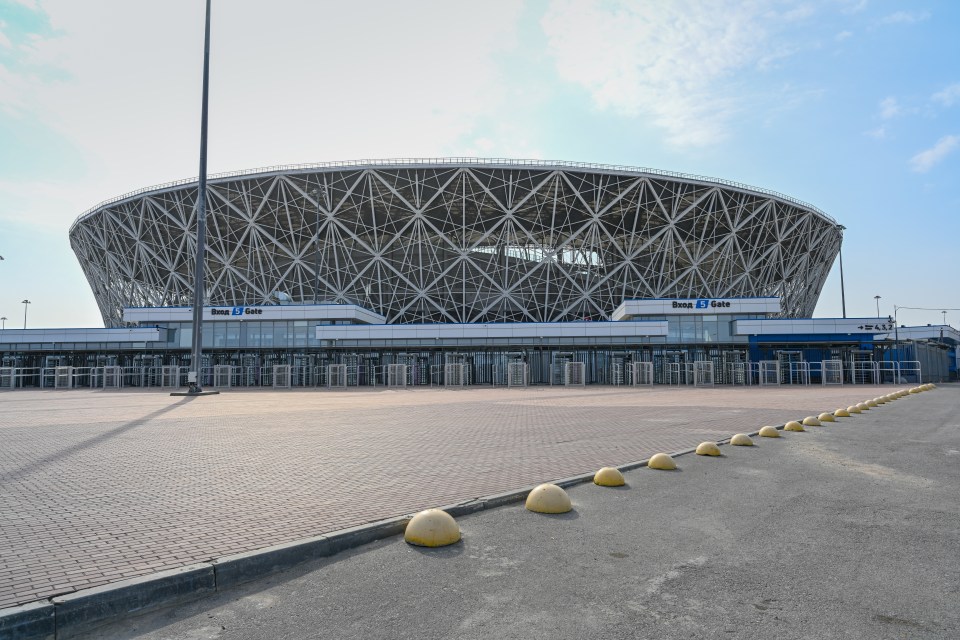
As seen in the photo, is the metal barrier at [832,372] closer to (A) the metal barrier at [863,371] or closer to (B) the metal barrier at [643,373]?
(A) the metal barrier at [863,371]

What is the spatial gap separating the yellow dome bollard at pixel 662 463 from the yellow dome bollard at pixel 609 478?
4.06ft

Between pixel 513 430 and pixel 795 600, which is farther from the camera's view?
pixel 513 430

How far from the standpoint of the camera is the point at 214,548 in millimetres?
4516

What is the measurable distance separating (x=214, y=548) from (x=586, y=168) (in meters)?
46.9

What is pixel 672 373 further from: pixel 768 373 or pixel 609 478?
pixel 609 478

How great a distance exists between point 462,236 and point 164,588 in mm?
48120

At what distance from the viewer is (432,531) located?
16.0 ft

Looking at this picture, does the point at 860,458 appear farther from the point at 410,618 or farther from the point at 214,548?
the point at 214,548

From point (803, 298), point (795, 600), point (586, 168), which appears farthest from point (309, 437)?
point (803, 298)

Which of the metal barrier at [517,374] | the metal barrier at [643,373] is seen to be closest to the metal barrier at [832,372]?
the metal barrier at [643,373]

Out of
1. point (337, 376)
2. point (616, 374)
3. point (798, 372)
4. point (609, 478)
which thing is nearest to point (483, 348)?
point (616, 374)

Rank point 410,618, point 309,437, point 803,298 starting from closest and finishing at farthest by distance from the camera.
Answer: point 410,618, point 309,437, point 803,298

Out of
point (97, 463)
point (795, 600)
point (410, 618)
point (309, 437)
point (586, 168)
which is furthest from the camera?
point (586, 168)

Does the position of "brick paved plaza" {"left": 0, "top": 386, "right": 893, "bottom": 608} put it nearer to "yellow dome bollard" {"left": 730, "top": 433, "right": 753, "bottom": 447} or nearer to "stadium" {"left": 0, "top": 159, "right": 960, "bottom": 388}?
"yellow dome bollard" {"left": 730, "top": 433, "right": 753, "bottom": 447}
